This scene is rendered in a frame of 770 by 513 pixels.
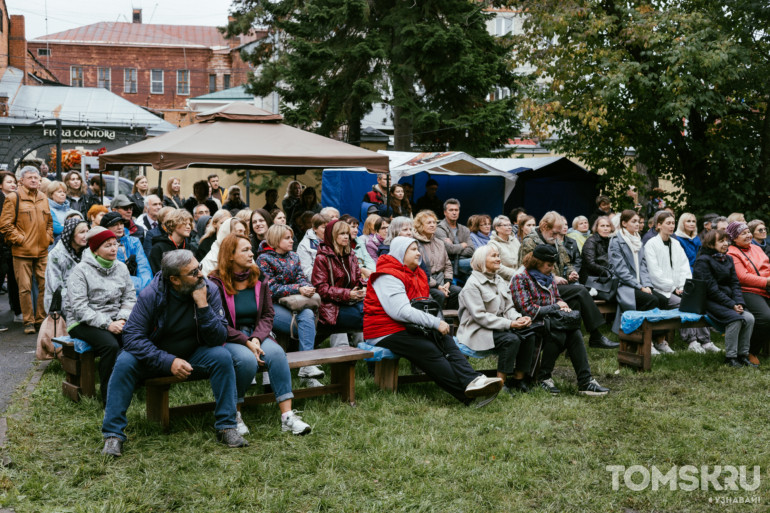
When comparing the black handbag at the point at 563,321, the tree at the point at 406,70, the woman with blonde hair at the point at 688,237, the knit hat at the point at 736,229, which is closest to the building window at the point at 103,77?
the tree at the point at 406,70

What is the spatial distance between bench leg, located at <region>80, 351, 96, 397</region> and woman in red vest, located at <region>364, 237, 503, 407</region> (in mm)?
2332

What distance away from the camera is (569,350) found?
679cm

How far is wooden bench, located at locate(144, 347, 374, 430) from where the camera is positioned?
5.31 metres

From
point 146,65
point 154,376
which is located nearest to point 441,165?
point 154,376

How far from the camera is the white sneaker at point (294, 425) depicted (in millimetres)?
5320

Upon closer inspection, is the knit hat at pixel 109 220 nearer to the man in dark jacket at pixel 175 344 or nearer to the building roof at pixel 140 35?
the man in dark jacket at pixel 175 344

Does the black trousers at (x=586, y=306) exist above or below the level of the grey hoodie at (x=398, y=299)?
below

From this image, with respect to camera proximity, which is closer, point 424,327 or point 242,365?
point 242,365

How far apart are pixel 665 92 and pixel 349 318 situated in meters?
8.16

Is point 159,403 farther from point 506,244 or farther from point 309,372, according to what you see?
point 506,244

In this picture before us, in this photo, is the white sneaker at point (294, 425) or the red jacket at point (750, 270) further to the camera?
the red jacket at point (750, 270)

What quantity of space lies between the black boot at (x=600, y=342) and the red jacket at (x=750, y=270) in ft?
5.05

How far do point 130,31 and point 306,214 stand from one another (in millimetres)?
56715

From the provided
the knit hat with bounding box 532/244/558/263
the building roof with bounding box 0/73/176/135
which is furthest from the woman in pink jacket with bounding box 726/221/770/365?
the building roof with bounding box 0/73/176/135
